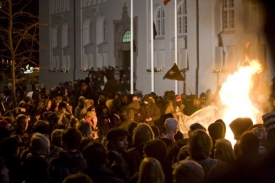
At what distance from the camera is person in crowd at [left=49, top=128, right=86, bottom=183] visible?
7488mm

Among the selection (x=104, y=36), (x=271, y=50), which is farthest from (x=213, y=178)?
(x=104, y=36)

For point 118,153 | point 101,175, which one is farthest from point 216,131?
point 101,175

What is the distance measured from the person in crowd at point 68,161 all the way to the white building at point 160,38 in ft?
46.4

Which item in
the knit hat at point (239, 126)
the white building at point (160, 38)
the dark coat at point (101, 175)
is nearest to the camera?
the dark coat at point (101, 175)

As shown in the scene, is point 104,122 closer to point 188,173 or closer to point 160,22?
point 188,173

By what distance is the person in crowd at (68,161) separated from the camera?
7488 millimetres

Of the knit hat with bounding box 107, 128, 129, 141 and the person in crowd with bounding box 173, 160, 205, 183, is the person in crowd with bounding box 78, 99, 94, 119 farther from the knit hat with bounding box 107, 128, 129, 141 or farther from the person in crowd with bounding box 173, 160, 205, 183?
the person in crowd with bounding box 173, 160, 205, 183

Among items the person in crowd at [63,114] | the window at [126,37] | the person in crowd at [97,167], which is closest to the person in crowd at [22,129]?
the person in crowd at [63,114]

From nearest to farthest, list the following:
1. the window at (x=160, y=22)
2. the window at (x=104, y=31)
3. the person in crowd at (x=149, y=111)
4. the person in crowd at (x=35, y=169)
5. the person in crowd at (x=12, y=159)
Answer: the person in crowd at (x=35, y=169)
the person in crowd at (x=12, y=159)
the person in crowd at (x=149, y=111)
the window at (x=160, y=22)
the window at (x=104, y=31)

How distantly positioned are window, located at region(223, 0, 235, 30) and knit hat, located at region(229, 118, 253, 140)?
2010 cm

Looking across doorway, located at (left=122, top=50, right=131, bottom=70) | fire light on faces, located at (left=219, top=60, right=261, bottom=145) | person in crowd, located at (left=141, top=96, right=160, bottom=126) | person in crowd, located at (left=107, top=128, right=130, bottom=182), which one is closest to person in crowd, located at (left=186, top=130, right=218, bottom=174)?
person in crowd, located at (left=107, top=128, right=130, bottom=182)

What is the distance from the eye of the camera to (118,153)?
8141 millimetres

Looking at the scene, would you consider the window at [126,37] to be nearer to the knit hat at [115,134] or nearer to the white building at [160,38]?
the white building at [160,38]

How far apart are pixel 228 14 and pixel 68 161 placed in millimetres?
22609
